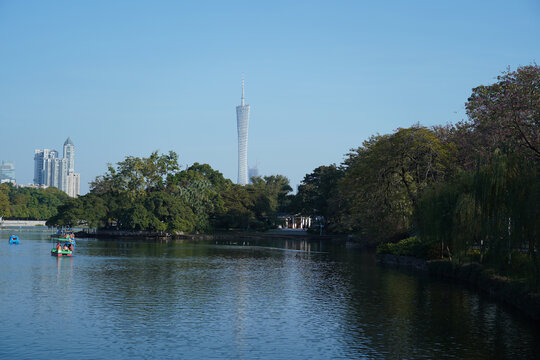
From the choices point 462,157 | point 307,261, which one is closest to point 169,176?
point 307,261

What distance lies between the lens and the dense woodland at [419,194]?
81.8ft

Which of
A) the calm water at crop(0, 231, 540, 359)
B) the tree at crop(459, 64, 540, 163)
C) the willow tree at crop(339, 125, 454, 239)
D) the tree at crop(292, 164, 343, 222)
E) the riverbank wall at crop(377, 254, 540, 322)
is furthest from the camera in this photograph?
the tree at crop(292, 164, 343, 222)

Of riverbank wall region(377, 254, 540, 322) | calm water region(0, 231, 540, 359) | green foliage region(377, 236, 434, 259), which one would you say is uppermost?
green foliage region(377, 236, 434, 259)

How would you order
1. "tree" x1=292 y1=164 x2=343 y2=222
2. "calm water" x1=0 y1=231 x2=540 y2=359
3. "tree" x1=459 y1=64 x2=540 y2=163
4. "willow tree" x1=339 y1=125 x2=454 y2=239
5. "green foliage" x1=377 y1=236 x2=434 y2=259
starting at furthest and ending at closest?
"tree" x1=292 y1=164 x2=343 y2=222 < "willow tree" x1=339 y1=125 x2=454 y2=239 < "green foliage" x1=377 y1=236 x2=434 y2=259 < "tree" x1=459 y1=64 x2=540 y2=163 < "calm water" x1=0 y1=231 x2=540 y2=359

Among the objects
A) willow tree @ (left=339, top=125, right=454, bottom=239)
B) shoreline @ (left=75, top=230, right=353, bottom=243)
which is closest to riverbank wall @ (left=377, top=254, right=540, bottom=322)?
willow tree @ (left=339, top=125, right=454, bottom=239)

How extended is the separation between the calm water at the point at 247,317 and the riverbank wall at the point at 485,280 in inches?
26.9

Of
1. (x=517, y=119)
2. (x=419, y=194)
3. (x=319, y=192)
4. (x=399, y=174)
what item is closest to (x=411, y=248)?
(x=419, y=194)

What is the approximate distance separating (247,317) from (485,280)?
14697 millimetres

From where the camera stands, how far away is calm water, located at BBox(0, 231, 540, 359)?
61.3 ft

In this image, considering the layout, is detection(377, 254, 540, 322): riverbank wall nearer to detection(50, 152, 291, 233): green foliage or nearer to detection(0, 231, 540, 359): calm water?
detection(0, 231, 540, 359): calm water

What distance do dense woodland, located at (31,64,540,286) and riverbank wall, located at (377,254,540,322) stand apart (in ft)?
3.08

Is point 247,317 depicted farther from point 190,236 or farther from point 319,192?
point 319,192

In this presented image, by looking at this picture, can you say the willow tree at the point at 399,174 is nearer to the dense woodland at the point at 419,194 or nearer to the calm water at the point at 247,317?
the dense woodland at the point at 419,194

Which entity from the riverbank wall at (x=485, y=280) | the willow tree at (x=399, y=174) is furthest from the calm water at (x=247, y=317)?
the willow tree at (x=399, y=174)
